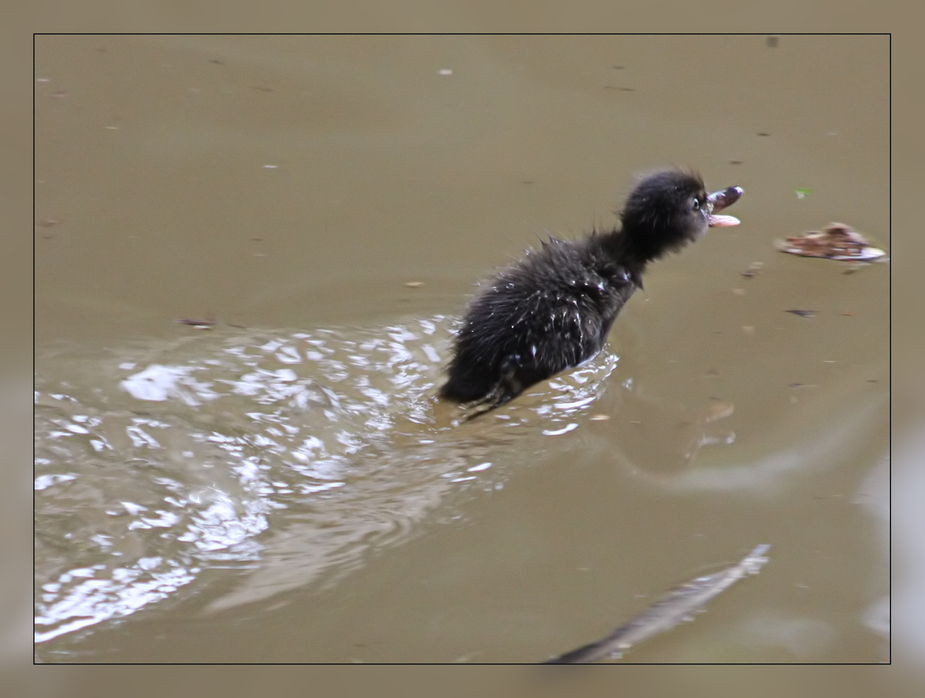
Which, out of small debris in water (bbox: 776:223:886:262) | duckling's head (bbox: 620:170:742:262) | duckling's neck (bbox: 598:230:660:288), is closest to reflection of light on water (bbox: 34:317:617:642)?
duckling's neck (bbox: 598:230:660:288)

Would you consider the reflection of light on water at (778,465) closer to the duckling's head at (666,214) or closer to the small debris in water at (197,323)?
the duckling's head at (666,214)

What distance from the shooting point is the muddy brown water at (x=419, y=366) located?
2322mm

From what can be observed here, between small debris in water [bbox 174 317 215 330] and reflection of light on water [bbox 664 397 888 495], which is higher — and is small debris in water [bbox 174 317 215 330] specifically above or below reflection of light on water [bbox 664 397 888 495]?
above

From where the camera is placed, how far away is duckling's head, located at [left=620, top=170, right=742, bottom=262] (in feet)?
10.8

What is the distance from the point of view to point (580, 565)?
7.95 ft

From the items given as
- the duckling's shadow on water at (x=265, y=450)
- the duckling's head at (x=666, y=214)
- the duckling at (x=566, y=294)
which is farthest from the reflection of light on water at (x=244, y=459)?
the duckling's head at (x=666, y=214)

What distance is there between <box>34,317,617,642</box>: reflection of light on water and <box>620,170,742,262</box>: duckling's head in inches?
19.6

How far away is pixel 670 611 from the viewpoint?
7.57ft

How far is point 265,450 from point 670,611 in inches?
47.4

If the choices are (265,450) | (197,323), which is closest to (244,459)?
Answer: (265,450)

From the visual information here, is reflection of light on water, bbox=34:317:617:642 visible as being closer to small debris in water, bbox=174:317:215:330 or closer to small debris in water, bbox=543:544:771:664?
small debris in water, bbox=174:317:215:330

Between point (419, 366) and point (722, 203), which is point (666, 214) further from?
point (419, 366)

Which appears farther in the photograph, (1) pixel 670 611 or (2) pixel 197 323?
(2) pixel 197 323
